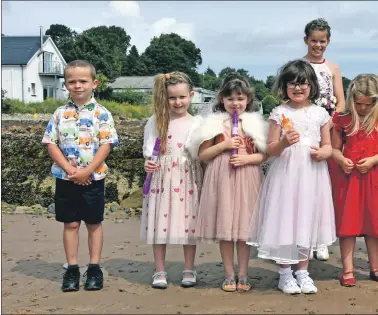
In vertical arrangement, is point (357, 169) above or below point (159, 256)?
above

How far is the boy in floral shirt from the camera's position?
174 inches

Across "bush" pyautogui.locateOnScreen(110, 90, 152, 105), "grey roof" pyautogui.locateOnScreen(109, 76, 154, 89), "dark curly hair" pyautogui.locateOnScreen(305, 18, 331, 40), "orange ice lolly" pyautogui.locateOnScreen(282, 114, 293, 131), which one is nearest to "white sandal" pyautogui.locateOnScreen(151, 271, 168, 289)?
"orange ice lolly" pyautogui.locateOnScreen(282, 114, 293, 131)

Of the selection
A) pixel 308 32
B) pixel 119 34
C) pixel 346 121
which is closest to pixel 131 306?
pixel 346 121

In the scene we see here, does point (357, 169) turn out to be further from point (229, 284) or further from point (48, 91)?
point (48, 91)

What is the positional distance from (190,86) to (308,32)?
1.24 m

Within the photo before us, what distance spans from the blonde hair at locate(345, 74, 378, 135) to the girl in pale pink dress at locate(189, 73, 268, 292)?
65 centimetres

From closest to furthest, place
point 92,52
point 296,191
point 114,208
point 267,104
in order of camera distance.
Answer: point 296,191
point 267,104
point 114,208
point 92,52

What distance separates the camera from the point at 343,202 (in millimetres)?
4418

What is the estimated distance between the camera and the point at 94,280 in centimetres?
443

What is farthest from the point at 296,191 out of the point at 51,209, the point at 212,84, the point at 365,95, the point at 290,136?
the point at 212,84

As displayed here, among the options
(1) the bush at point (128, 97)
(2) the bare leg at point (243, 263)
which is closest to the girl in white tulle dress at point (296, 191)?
(2) the bare leg at point (243, 263)

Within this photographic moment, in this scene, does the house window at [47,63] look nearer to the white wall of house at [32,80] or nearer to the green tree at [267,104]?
the white wall of house at [32,80]

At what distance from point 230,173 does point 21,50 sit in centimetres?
4760

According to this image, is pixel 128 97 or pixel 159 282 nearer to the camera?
pixel 159 282
